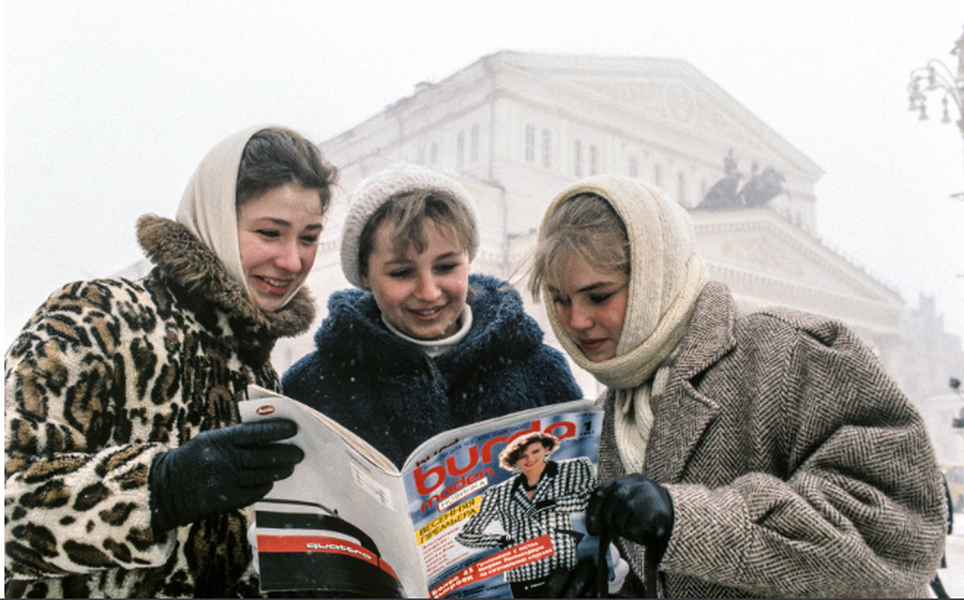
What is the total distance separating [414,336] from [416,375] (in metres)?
0.08

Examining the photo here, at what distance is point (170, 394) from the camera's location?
2.90ft

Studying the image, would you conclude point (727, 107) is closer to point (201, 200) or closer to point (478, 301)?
point (478, 301)

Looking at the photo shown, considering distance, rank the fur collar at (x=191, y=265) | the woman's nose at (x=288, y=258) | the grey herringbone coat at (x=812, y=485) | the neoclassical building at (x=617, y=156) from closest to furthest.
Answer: the grey herringbone coat at (x=812, y=485)
the fur collar at (x=191, y=265)
the woman's nose at (x=288, y=258)
the neoclassical building at (x=617, y=156)

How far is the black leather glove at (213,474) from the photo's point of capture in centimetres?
73

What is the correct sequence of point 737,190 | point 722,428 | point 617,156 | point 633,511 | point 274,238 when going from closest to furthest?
point 633,511
point 722,428
point 274,238
point 617,156
point 737,190

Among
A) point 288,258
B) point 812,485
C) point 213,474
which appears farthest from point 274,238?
point 812,485

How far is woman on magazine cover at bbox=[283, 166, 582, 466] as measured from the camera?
1061 mm

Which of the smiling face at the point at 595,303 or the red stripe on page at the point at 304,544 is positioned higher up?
the smiling face at the point at 595,303

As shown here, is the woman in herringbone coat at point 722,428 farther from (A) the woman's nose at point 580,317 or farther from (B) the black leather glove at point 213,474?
(B) the black leather glove at point 213,474

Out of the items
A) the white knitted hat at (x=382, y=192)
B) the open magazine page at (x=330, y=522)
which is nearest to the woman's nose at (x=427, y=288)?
the white knitted hat at (x=382, y=192)

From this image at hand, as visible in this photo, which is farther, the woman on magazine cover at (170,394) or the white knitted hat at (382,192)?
the white knitted hat at (382,192)

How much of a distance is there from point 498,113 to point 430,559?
2993 millimetres

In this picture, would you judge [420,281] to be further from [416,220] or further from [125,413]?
[125,413]

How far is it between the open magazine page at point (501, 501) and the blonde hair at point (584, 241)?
0.23 metres
